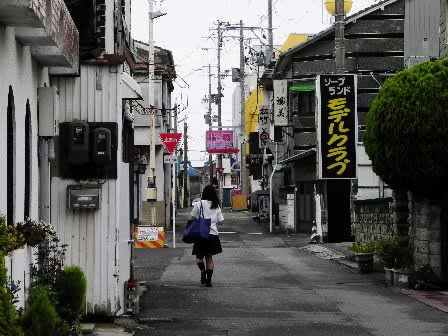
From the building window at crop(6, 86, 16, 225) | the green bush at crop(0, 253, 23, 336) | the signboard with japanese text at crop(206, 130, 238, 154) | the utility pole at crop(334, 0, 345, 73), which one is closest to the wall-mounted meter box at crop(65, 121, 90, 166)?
the building window at crop(6, 86, 16, 225)

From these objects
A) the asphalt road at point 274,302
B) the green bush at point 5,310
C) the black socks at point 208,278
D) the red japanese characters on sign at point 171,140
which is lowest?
the asphalt road at point 274,302

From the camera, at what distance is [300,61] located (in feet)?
142

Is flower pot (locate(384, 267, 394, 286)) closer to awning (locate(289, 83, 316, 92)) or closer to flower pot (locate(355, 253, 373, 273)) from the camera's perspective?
flower pot (locate(355, 253, 373, 273))

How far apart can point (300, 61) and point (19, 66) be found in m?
34.0

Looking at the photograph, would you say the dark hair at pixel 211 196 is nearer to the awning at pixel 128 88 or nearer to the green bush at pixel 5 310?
the awning at pixel 128 88

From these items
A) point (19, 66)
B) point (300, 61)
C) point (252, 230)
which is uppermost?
point (300, 61)

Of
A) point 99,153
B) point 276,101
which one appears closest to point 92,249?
point 99,153

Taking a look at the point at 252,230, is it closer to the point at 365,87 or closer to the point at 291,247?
the point at 365,87

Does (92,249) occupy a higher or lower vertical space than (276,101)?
lower

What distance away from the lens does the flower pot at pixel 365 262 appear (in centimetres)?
2174

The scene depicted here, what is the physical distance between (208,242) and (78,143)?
6.25 metres

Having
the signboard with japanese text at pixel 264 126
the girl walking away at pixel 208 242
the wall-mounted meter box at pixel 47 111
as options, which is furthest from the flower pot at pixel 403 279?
the signboard with japanese text at pixel 264 126

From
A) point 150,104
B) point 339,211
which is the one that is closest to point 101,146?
point 339,211

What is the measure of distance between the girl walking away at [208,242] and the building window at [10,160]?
28.7ft
